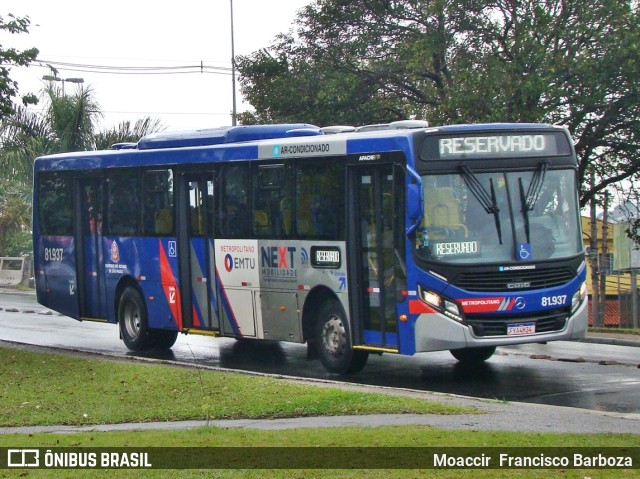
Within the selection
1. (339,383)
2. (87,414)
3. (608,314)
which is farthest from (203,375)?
(608,314)

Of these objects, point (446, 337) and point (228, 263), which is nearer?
point (446, 337)

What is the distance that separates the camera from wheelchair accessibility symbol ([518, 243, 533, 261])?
1448cm

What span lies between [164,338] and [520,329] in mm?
7869

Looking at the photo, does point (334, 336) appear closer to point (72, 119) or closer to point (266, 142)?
point (266, 142)

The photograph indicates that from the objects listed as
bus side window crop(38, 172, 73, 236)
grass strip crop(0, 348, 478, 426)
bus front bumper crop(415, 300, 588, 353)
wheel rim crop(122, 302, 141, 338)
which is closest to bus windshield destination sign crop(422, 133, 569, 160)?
bus front bumper crop(415, 300, 588, 353)

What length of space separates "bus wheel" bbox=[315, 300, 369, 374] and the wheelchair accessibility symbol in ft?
8.37

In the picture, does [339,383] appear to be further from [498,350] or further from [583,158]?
[583,158]

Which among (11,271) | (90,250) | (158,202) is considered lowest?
(11,271)

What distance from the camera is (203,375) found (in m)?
15.0

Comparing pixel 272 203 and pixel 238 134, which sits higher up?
pixel 238 134

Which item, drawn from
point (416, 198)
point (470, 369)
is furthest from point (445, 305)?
point (470, 369)

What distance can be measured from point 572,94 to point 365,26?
21.8ft

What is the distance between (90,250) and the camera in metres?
20.8

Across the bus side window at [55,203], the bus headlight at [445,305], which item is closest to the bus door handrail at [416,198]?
the bus headlight at [445,305]
